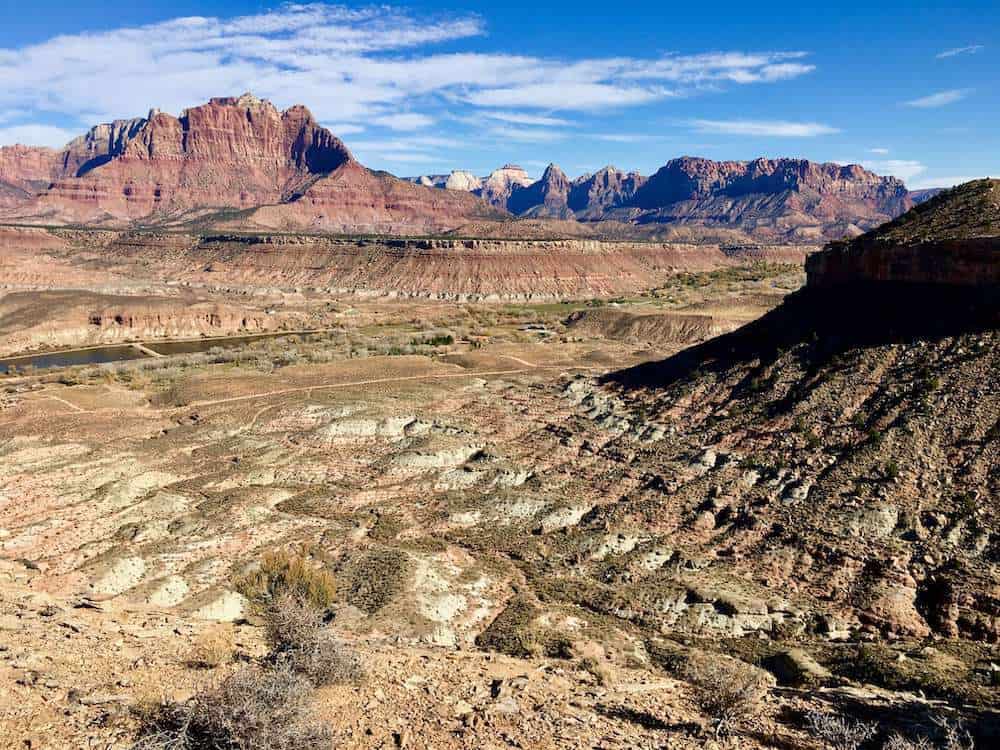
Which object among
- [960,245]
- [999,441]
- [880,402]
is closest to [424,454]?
[880,402]

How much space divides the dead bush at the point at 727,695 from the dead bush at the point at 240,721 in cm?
700

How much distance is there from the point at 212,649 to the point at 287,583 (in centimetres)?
557

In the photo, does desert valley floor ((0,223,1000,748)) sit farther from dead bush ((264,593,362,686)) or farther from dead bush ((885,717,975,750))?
dead bush ((885,717,975,750))

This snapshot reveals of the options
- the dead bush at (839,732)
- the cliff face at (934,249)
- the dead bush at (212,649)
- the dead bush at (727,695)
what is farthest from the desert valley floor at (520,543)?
the cliff face at (934,249)

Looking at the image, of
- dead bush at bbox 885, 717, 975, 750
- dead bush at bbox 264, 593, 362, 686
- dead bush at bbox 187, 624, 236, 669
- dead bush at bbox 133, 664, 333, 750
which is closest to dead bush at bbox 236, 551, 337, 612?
dead bush at bbox 187, 624, 236, 669

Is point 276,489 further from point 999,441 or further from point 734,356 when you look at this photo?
point 999,441

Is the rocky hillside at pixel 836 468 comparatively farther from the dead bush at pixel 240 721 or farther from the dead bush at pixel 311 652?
the dead bush at pixel 240 721

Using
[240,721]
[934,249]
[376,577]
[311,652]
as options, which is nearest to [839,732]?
[311,652]

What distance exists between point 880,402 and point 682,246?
14668 cm

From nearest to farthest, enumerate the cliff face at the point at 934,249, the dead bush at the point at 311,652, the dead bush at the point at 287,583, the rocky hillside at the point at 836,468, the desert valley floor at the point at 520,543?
the dead bush at the point at 311,652 < the desert valley floor at the point at 520,543 < the dead bush at the point at 287,583 < the rocky hillside at the point at 836,468 < the cliff face at the point at 934,249

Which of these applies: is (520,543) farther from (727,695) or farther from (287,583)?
(727,695)

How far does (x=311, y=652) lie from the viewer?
1263 centimetres

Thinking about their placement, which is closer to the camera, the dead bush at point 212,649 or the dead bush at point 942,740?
the dead bush at point 942,740

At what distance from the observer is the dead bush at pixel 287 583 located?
18.5 meters
